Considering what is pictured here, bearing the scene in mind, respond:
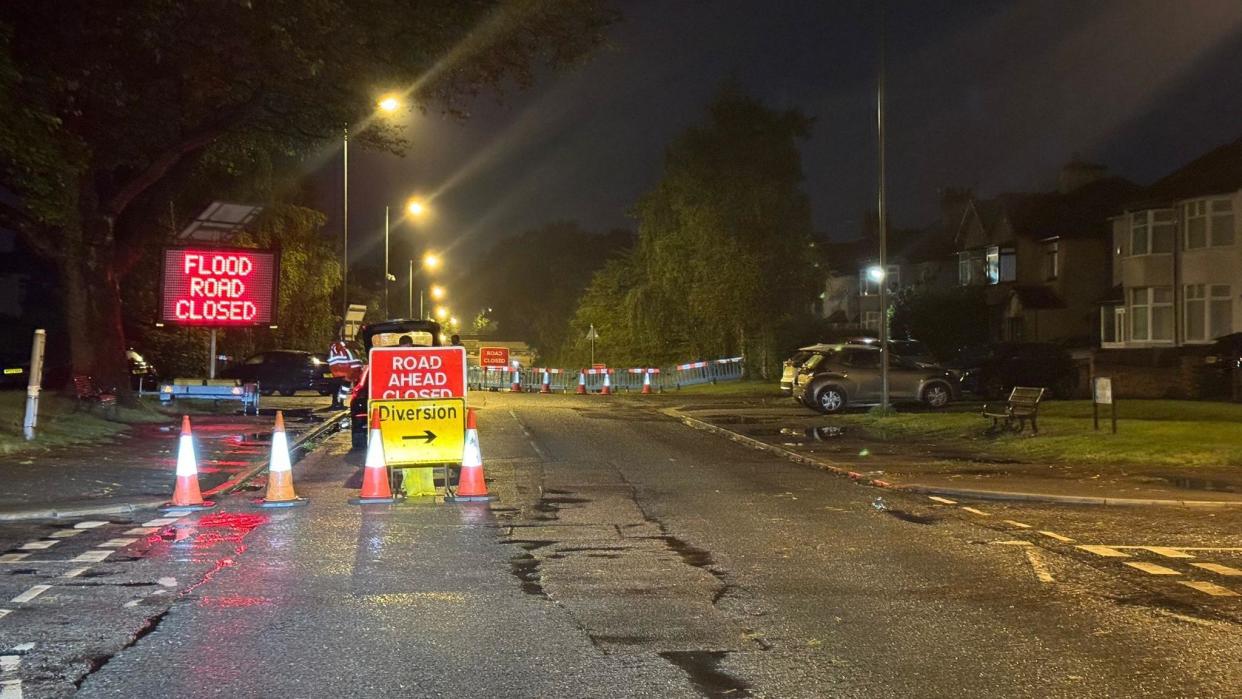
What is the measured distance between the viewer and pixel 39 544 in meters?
10.2

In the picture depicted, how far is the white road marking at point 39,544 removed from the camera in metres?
10.0

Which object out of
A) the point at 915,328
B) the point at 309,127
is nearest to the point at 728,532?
the point at 309,127

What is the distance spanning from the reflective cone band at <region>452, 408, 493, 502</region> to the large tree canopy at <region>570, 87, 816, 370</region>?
1501 inches

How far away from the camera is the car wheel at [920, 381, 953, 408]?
2919cm

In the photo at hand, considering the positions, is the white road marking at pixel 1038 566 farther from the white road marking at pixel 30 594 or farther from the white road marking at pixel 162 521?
the white road marking at pixel 162 521

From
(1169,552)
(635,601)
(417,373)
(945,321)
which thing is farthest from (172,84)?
(945,321)

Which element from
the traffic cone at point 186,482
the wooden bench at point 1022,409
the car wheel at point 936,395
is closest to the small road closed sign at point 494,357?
the car wheel at point 936,395

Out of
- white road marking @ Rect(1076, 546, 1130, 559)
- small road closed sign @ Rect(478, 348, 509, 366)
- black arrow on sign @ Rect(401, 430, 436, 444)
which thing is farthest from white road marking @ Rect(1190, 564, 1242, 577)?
small road closed sign @ Rect(478, 348, 509, 366)

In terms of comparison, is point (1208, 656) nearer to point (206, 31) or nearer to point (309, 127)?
point (206, 31)

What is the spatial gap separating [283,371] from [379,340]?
14617mm

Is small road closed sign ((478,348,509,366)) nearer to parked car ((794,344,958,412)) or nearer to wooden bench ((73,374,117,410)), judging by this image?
parked car ((794,344,958,412))

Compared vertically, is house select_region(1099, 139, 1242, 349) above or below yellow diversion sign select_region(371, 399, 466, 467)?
above

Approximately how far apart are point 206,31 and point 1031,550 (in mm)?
14115

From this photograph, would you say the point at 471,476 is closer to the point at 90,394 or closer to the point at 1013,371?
the point at 90,394
